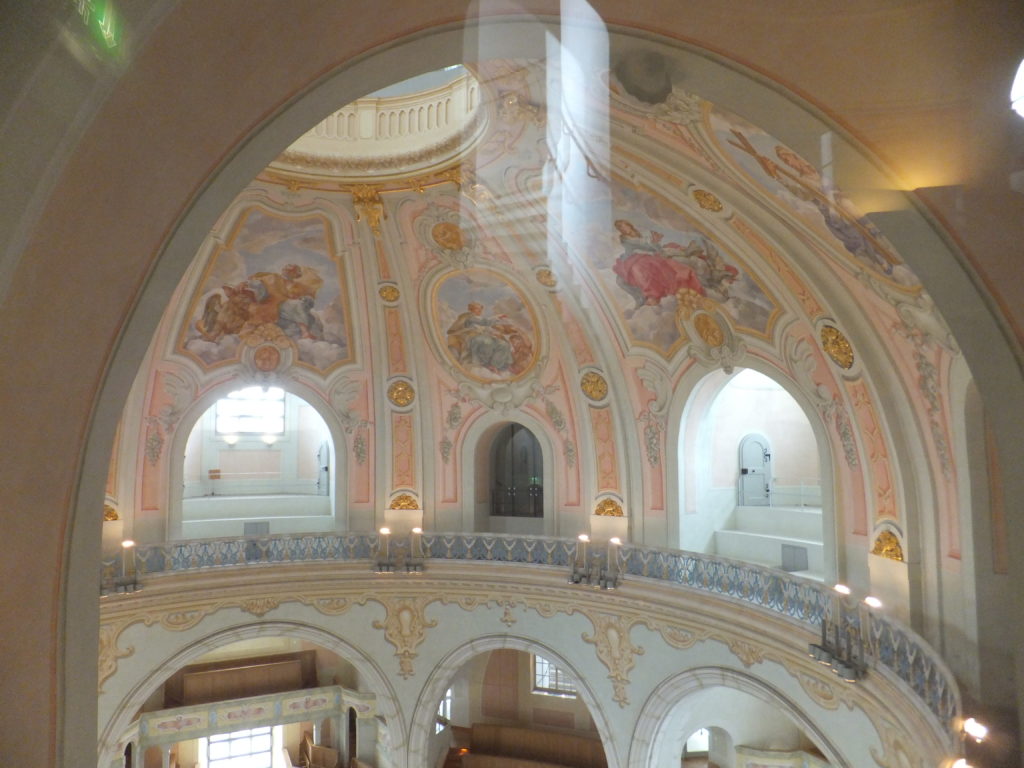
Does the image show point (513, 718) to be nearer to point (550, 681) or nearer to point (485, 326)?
point (550, 681)

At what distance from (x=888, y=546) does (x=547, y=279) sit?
22.7 feet

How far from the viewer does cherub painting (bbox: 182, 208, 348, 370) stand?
13383 mm

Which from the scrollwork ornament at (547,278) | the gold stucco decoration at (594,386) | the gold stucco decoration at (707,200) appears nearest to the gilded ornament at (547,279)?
the scrollwork ornament at (547,278)

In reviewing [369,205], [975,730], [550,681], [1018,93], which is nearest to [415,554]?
[550,681]

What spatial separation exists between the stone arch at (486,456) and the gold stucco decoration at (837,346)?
6510 mm

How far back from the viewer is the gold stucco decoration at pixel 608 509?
1427 cm

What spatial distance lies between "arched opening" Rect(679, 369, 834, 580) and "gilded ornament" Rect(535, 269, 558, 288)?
310 cm

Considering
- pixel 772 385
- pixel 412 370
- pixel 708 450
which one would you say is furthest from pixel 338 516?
pixel 772 385

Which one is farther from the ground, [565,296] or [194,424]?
[565,296]

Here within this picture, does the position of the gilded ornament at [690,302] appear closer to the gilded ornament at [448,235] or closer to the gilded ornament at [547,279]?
the gilded ornament at [547,279]

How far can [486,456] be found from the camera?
16.7m

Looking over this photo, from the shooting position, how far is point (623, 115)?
674 cm

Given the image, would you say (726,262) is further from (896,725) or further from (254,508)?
(254,508)

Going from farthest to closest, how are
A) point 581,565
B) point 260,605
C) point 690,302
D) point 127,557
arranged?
point 260,605, point 581,565, point 127,557, point 690,302
